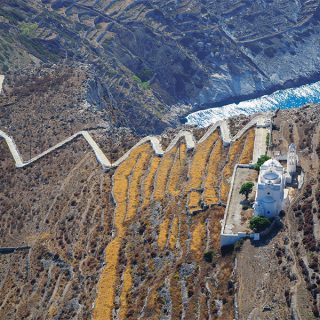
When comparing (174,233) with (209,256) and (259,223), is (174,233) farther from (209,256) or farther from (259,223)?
(259,223)

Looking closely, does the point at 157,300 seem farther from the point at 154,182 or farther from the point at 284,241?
the point at 154,182

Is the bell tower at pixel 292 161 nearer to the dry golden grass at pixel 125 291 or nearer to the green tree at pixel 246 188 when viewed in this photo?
the green tree at pixel 246 188

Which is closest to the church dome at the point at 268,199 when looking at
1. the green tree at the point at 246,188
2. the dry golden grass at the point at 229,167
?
the green tree at the point at 246,188

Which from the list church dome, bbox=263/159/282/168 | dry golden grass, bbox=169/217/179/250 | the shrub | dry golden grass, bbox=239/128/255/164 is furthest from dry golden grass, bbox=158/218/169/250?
church dome, bbox=263/159/282/168

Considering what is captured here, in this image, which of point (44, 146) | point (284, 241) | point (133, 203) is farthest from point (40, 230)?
point (284, 241)

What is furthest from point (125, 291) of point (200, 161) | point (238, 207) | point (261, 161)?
point (200, 161)

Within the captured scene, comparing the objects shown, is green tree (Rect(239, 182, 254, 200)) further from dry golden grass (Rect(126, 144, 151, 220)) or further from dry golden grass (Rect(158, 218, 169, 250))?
dry golden grass (Rect(126, 144, 151, 220))
